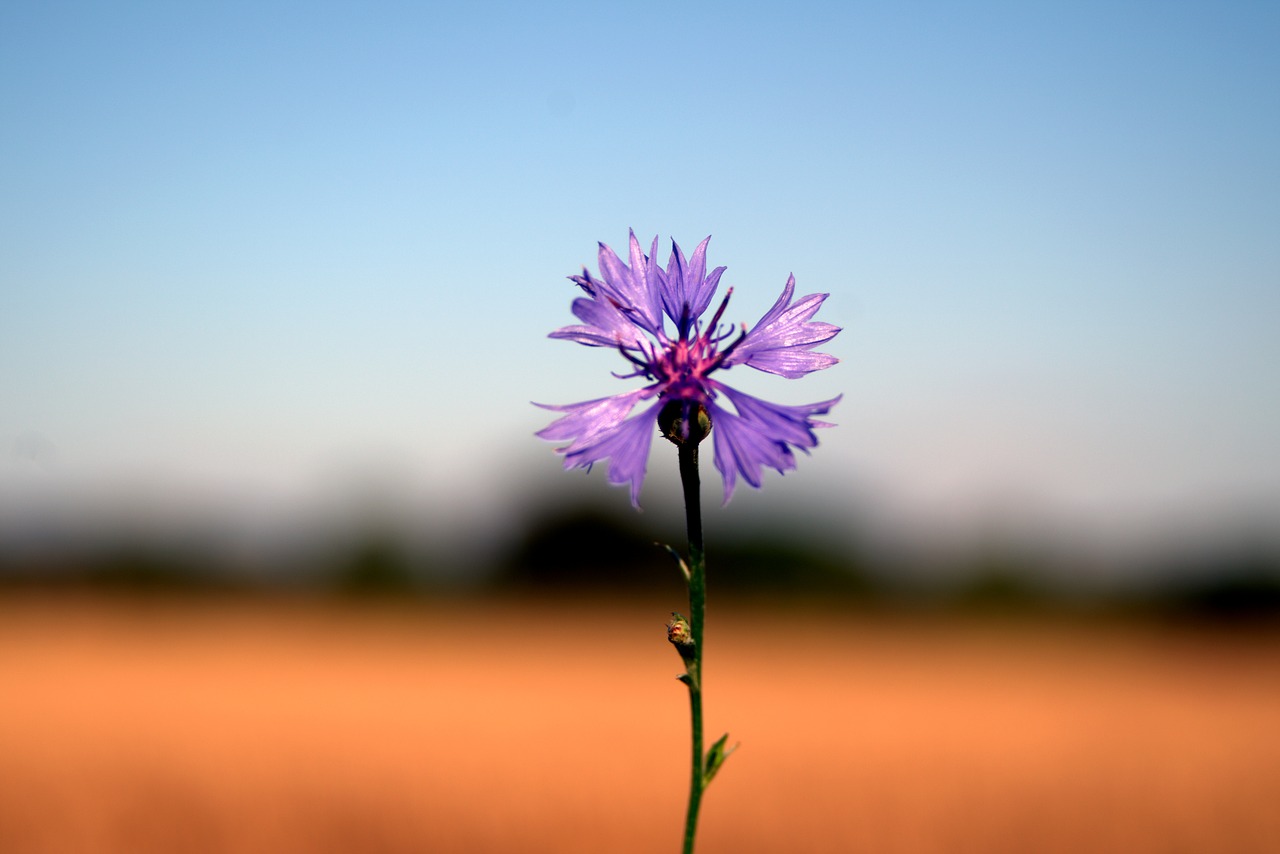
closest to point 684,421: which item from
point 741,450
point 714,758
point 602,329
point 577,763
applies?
point 741,450

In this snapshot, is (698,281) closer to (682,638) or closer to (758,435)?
(758,435)

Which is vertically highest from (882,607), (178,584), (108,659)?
(882,607)

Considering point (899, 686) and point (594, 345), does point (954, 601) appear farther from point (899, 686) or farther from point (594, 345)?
point (594, 345)

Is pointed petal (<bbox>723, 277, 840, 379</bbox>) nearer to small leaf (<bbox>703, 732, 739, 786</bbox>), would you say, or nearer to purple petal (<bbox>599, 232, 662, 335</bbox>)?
purple petal (<bbox>599, 232, 662, 335</bbox>)

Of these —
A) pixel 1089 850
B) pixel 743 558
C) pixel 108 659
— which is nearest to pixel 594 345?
pixel 1089 850

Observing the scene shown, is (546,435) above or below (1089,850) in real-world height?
above

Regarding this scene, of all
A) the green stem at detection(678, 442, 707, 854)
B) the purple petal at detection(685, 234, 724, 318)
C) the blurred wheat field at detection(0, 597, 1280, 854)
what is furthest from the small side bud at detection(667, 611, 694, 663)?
the blurred wheat field at detection(0, 597, 1280, 854)

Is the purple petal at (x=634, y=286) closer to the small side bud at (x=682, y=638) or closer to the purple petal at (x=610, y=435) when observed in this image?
the purple petal at (x=610, y=435)
